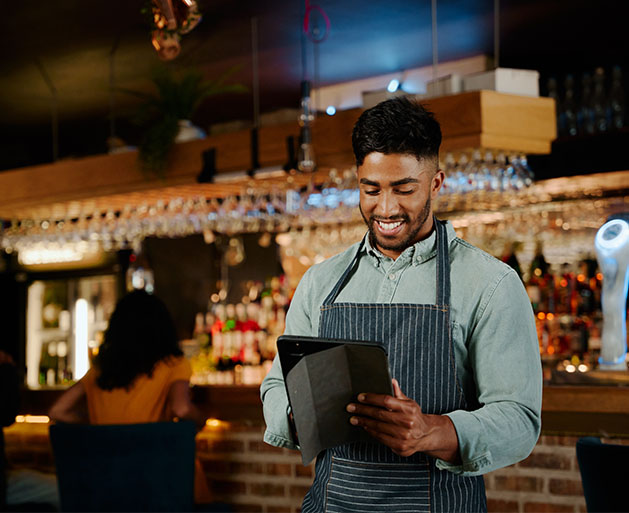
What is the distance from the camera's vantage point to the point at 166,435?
2807 millimetres

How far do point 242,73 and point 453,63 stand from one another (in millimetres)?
1371

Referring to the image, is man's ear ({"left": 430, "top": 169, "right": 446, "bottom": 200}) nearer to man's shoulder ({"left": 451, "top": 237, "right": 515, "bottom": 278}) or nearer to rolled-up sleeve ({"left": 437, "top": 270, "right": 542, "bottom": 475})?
man's shoulder ({"left": 451, "top": 237, "right": 515, "bottom": 278})

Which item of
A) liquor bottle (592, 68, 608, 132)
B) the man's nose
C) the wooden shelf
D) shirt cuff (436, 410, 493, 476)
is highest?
liquor bottle (592, 68, 608, 132)

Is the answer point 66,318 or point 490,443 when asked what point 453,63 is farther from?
point 66,318

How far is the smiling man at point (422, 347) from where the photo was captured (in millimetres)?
1496

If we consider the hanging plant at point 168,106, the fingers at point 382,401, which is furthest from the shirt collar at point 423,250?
the hanging plant at point 168,106

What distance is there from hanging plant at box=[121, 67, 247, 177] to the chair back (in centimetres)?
197

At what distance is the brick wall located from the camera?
3.17 meters

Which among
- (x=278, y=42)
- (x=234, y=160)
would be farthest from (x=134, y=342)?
(x=278, y=42)

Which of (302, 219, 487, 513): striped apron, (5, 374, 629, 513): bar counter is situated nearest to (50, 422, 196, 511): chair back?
(5, 374, 629, 513): bar counter

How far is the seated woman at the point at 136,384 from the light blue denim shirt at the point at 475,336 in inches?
65.2

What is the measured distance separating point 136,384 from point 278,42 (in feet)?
7.72

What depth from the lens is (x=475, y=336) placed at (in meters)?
1.58

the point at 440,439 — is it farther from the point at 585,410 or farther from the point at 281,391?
the point at 585,410
